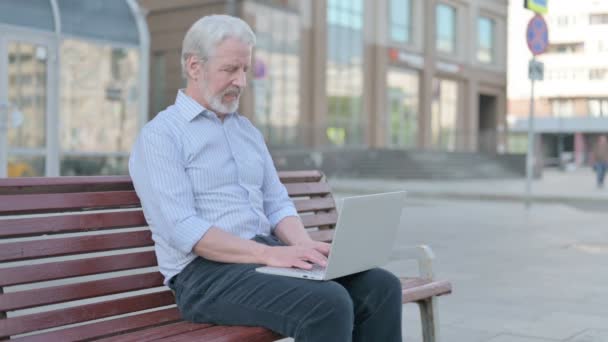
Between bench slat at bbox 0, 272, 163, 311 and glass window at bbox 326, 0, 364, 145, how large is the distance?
3460 centimetres

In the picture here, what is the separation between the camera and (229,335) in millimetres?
2902

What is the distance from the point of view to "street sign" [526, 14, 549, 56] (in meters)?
15.1

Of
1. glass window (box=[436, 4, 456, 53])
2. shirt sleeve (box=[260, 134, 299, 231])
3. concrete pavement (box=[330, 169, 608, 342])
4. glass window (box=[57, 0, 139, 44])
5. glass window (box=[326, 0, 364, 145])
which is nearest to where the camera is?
shirt sleeve (box=[260, 134, 299, 231])

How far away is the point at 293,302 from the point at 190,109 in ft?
2.89

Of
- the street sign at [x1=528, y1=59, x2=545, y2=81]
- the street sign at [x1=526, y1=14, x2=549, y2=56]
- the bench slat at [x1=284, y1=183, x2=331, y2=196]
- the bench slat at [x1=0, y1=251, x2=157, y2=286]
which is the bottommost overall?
the bench slat at [x1=0, y1=251, x2=157, y2=286]

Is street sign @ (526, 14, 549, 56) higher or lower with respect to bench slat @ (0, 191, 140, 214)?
Answer: higher

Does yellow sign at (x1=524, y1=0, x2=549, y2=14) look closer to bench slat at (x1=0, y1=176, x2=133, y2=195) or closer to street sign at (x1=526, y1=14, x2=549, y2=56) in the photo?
street sign at (x1=526, y1=14, x2=549, y2=56)

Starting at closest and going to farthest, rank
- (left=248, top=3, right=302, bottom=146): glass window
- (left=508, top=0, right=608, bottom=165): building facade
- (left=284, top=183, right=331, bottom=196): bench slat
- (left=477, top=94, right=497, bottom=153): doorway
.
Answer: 1. (left=284, top=183, right=331, bottom=196): bench slat
2. (left=248, top=3, right=302, bottom=146): glass window
3. (left=477, top=94, right=497, bottom=153): doorway
4. (left=508, top=0, right=608, bottom=165): building facade

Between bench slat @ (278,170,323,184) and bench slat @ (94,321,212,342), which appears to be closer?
bench slat @ (94,321,212,342)

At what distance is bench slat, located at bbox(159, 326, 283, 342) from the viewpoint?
288 cm

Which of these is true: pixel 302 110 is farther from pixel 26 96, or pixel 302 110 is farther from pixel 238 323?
pixel 238 323

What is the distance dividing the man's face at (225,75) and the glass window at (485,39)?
49675 mm

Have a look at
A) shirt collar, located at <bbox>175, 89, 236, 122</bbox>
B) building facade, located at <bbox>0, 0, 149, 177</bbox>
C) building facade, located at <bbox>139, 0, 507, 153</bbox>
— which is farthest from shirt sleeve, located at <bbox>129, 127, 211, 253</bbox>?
building facade, located at <bbox>139, 0, 507, 153</bbox>

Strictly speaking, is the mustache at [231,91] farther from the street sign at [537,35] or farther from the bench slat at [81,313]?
the street sign at [537,35]
